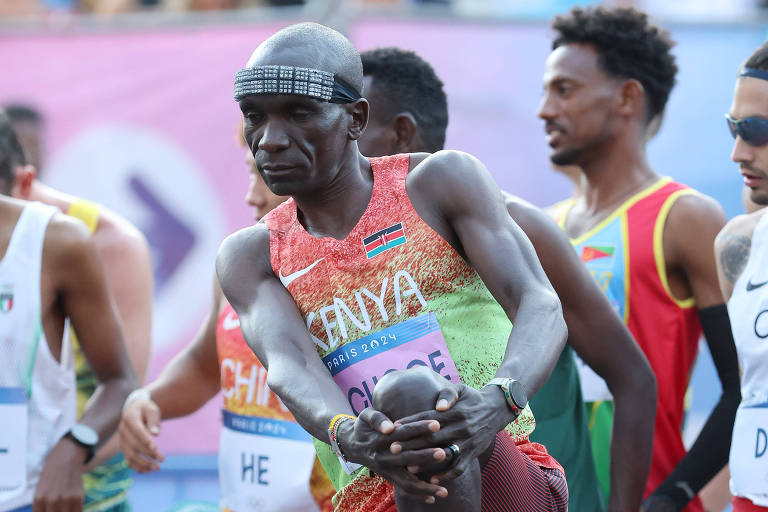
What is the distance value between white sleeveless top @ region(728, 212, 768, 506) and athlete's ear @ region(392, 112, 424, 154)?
1.17 metres

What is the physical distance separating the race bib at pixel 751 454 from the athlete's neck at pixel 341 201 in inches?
48.6

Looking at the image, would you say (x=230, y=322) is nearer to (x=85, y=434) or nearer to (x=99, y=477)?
(x=85, y=434)

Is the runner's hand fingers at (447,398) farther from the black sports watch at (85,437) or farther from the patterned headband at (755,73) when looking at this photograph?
the black sports watch at (85,437)

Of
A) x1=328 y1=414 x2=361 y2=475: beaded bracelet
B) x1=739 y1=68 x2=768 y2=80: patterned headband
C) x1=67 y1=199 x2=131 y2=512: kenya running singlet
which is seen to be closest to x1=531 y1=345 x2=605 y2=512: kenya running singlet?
x1=739 y1=68 x2=768 y2=80: patterned headband

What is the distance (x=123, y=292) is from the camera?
5051 mm

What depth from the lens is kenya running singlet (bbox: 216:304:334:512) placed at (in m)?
3.76

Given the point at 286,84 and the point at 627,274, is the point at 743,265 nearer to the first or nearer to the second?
the point at 627,274

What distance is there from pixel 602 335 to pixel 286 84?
140cm

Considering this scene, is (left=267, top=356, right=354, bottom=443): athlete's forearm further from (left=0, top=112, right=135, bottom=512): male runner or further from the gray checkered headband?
(left=0, top=112, right=135, bottom=512): male runner

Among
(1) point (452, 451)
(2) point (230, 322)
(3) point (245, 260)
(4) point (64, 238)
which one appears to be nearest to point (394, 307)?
(3) point (245, 260)

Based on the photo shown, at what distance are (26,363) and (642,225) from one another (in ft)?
7.20

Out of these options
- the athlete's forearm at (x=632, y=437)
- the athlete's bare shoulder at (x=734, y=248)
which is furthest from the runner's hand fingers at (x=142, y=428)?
the athlete's bare shoulder at (x=734, y=248)

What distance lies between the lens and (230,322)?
3.98m

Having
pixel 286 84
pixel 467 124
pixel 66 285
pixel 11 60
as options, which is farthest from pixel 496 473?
pixel 11 60
